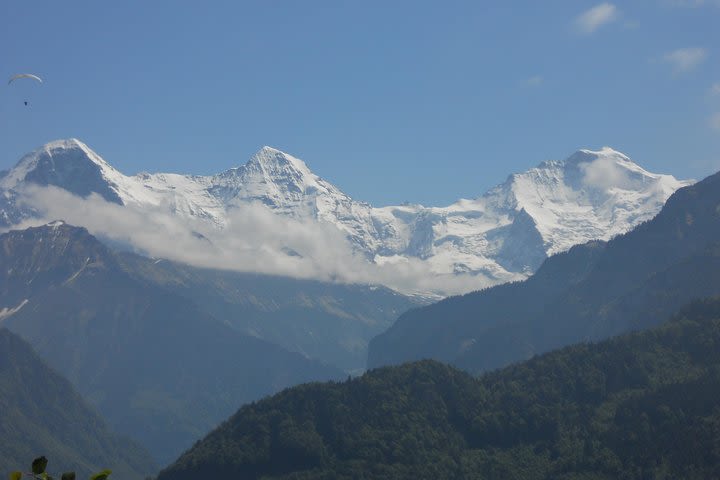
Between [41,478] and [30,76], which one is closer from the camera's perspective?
[41,478]

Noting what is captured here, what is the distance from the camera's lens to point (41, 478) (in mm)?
56781

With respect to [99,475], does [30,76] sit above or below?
above

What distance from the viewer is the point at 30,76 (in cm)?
18575

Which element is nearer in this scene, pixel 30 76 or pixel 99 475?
pixel 99 475

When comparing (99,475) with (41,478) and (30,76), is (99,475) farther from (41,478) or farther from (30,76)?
(30,76)

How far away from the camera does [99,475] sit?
56.3 meters

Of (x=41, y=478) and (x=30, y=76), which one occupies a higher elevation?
(x=30, y=76)

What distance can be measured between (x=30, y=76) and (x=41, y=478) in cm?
14118

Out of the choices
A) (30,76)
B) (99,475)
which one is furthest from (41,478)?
(30,76)

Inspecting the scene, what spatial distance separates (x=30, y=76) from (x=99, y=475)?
14244cm

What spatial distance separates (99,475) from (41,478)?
3220mm
